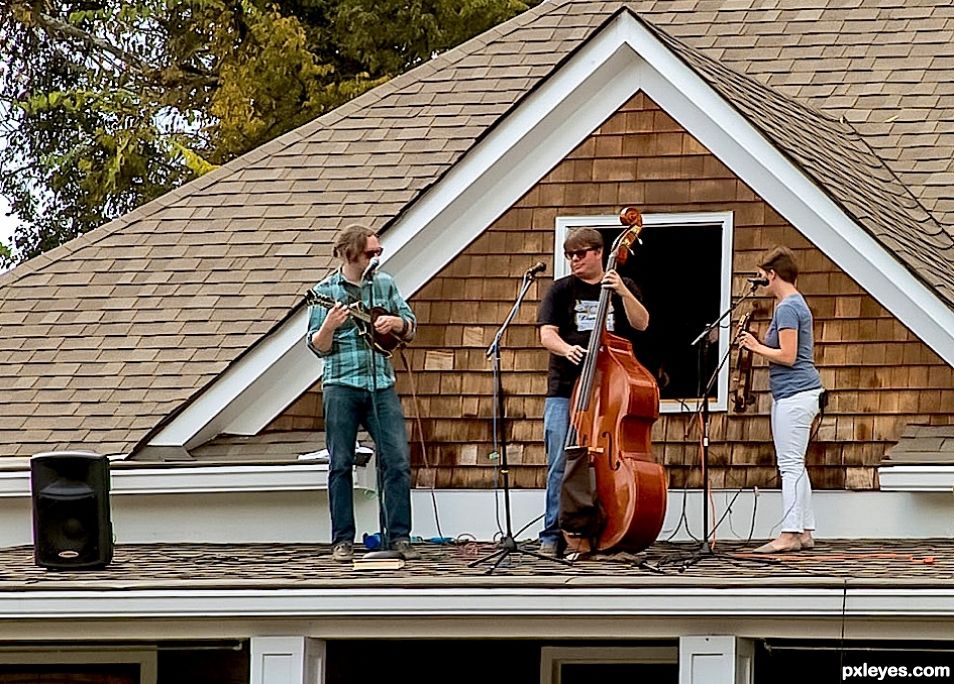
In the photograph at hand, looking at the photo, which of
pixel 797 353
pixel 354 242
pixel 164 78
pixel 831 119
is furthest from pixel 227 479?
pixel 164 78

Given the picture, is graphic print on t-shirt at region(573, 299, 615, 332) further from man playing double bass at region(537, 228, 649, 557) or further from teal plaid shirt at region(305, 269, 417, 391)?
teal plaid shirt at region(305, 269, 417, 391)

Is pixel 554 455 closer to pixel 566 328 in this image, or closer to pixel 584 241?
pixel 566 328

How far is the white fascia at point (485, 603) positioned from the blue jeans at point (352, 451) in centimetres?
103

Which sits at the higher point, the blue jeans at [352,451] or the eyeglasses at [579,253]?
the eyeglasses at [579,253]

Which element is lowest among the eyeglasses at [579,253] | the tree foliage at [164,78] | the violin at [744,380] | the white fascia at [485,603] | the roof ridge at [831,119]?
the white fascia at [485,603]

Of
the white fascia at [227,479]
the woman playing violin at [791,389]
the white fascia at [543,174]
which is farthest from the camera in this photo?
the white fascia at [227,479]

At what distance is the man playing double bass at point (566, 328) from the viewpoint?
9.58 meters

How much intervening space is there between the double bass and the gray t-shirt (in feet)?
2.96

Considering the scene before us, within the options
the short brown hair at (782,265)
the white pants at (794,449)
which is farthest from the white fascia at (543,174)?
the white pants at (794,449)

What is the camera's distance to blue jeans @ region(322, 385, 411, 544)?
9.77 metres

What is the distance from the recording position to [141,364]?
12117 mm

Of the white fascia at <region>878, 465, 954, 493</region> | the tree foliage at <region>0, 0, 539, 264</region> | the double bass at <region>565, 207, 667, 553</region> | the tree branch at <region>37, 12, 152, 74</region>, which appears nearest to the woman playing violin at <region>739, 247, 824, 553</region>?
the white fascia at <region>878, 465, 954, 493</region>

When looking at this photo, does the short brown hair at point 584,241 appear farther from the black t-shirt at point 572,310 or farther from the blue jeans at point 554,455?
the blue jeans at point 554,455

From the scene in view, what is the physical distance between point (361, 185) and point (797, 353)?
391 cm
